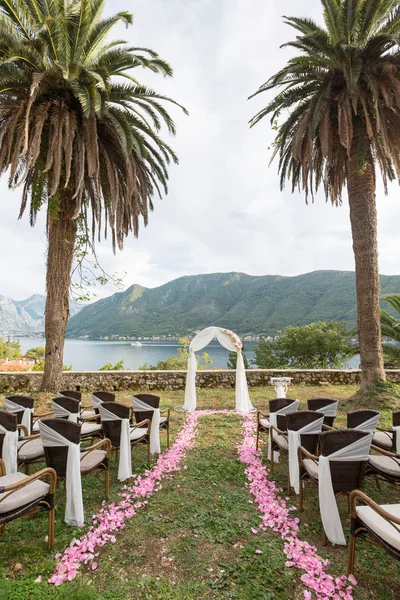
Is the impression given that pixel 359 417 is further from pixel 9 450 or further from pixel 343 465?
pixel 9 450

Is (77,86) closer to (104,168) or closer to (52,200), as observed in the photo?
(104,168)

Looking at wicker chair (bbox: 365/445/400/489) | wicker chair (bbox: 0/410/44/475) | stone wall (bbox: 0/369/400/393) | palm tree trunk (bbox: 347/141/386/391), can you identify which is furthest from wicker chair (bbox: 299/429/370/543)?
stone wall (bbox: 0/369/400/393)

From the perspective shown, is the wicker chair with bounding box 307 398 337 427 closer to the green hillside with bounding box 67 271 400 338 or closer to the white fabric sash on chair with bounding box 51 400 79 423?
the white fabric sash on chair with bounding box 51 400 79 423

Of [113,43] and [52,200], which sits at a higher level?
[113,43]

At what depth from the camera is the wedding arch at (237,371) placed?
905cm

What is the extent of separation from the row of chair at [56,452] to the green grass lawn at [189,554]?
275mm

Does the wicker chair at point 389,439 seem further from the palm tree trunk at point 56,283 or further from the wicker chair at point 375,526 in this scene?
the palm tree trunk at point 56,283

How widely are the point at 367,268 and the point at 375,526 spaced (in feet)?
24.6

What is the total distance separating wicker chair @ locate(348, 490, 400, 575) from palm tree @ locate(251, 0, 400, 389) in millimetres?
6787

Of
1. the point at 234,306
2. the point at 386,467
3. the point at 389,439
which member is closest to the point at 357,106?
the point at 389,439

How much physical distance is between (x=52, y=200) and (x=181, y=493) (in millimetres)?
8130

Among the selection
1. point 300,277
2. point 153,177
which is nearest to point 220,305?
point 300,277

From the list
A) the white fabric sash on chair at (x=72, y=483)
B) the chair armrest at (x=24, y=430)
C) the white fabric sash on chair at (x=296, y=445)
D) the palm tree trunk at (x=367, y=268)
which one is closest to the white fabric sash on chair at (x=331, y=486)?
the white fabric sash on chair at (x=296, y=445)

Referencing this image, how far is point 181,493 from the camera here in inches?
156
